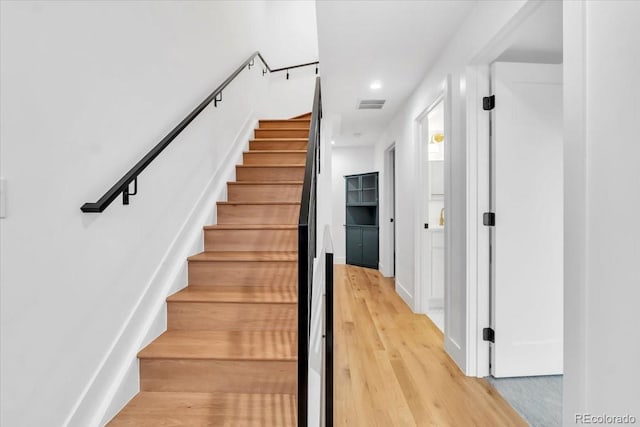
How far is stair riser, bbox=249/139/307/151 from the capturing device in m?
3.62

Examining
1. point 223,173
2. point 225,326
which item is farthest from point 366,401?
point 223,173

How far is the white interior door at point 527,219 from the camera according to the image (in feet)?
7.54

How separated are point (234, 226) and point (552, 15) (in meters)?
2.30

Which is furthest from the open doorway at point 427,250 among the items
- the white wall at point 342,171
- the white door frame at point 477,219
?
the white wall at point 342,171

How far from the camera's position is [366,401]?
205 centimetres

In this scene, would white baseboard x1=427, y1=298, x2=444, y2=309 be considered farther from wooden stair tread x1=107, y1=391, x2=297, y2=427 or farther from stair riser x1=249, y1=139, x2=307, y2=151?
wooden stair tread x1=107, y1=391, x2=297, y2=427

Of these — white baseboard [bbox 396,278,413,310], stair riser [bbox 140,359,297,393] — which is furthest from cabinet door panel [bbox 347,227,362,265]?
stair riser [bbox 140,359,297,393]

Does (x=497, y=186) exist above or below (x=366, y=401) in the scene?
above

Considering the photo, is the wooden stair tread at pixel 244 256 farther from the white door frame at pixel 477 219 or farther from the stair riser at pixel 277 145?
the stair riser at pixel 277 145

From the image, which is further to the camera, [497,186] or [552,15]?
[497,186]

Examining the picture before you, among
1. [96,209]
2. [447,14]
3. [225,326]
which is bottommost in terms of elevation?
[225,326]

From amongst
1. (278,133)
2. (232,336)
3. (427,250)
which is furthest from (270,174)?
(427,250)

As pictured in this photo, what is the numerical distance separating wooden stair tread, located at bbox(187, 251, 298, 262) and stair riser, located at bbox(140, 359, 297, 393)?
68 cm

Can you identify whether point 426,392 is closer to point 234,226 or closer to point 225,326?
point 225,326
